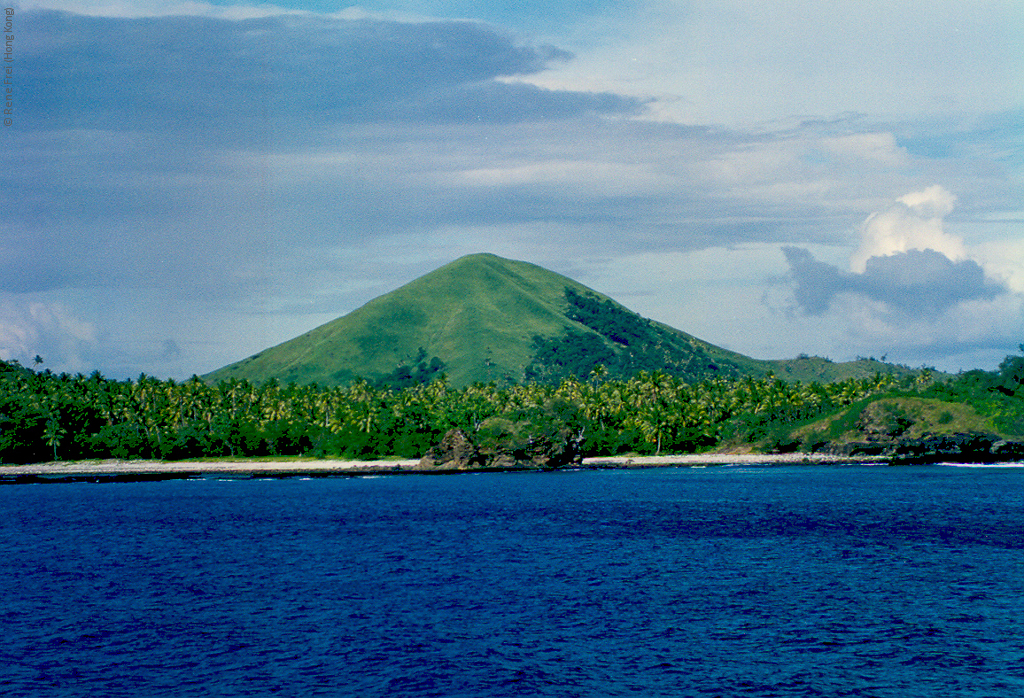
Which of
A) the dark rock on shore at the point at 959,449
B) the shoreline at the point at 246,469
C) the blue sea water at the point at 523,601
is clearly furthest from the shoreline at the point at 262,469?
the blue sea water at the point at 523,601

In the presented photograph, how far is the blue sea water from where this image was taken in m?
37.1

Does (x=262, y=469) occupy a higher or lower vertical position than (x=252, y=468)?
lower

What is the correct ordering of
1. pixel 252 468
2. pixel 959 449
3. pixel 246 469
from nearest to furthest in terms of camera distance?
pixel 246 469, pixel 252 468, pixel 959 449

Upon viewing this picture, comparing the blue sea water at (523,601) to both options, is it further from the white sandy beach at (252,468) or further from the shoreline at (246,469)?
the white sandy beach at (252,468)

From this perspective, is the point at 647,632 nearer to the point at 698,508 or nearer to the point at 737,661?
the point at 737,661

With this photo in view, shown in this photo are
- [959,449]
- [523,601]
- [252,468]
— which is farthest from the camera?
[959,449]

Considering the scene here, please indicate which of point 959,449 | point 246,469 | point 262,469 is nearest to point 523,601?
point 246,469

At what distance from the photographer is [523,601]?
53094mm

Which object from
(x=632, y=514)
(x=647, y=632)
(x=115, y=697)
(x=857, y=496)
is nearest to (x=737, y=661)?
(x=647, y=632)

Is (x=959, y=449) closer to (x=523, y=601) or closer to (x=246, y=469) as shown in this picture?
(x=246, y=469)

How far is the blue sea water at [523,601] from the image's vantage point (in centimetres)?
3712

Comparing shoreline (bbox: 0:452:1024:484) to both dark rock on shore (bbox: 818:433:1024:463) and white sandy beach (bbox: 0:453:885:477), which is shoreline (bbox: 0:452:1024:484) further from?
dark rock on shore (bbox: 818:433:1024:463)

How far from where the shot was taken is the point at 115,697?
34.5 metres

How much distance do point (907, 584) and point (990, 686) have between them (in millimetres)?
22323
